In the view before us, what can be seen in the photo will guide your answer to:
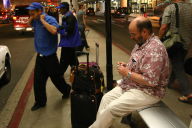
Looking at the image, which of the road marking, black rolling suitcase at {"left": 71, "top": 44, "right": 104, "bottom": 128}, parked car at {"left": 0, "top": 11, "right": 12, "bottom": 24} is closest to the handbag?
black rolling suitcase at {"left": 71, "top": 44, "right": 104, "bottom": 128}

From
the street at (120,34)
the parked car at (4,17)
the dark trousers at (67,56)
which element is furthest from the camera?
the parked car at (4,17)

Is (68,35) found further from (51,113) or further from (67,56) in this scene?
(51,113)

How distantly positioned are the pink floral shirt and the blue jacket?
106 inches

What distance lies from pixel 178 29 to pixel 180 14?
0.27m

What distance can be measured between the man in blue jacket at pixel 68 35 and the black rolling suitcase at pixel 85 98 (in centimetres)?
190

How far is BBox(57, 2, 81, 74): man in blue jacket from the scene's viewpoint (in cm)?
555

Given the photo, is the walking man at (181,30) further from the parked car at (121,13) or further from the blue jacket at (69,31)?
the parked car at (121,13)

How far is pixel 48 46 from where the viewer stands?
15.0 ft

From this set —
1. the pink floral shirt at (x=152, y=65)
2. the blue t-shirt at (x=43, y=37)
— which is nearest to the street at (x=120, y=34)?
the blue t-shirt at (x=43, y=37)

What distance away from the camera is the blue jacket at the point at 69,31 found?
219 inches

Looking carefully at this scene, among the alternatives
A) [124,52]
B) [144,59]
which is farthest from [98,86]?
[124,52]

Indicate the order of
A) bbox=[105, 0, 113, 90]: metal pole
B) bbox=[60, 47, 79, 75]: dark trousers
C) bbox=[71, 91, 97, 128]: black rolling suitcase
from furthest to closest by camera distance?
bbox=[60, 47, 79, 75]: dark trousers
bbox=[105, 0, 113, 90]: metal pole
bbox=[71, 91, 97, 128]: black rolling suitcase

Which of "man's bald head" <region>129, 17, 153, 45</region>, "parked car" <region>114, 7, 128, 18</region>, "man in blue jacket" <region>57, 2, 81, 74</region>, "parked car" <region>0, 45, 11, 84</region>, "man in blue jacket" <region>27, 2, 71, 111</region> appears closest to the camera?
"man's bald head" <region>129, 17, 153, 45</region>

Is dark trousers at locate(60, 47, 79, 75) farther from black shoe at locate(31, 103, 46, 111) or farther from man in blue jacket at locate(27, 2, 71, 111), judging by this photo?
black shoe at locate(31, 103, 46, 111)
